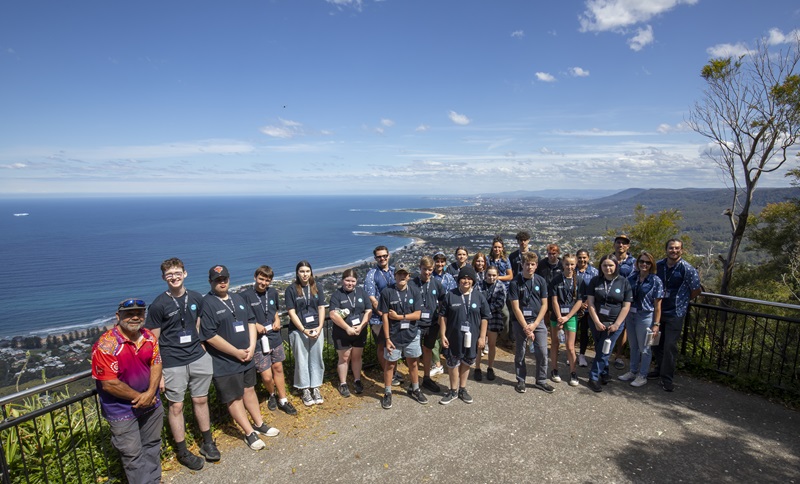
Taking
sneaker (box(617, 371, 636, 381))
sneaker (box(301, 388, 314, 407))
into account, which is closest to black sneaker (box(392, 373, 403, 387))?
sneaker (box(301, 388, 314, 407))

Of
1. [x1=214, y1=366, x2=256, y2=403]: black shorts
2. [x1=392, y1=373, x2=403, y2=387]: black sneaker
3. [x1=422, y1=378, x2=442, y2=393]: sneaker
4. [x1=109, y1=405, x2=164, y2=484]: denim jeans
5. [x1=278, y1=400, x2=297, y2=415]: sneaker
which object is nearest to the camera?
[x1=109, y1=405, x2=164, y2=484]: denim jeans

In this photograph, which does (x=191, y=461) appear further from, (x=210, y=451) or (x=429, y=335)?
(x=429, y=335)

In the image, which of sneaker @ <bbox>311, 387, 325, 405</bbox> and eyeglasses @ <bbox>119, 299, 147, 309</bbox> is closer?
eyeglasses @ <bbox>119, 299, 147, 309</bbox>

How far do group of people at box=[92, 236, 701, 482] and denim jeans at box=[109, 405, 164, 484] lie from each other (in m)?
0.31

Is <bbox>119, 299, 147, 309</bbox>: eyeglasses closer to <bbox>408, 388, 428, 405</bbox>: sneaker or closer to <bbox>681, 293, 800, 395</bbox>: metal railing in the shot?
<bbox>408, 388, 428, 405</bbox>: sneaker

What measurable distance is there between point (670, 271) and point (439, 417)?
3.86m

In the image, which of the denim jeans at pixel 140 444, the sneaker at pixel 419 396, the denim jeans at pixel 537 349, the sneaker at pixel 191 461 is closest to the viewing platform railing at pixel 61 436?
the denim jeans at pixel 140 444

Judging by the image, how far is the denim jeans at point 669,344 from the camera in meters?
5.16

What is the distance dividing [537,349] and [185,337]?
440 centimetres

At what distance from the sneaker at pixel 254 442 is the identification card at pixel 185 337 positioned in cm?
126

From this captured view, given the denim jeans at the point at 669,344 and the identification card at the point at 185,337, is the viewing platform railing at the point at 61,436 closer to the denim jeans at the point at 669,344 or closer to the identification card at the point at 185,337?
the identification card at the point at 185,337

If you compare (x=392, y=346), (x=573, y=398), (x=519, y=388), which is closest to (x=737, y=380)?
(x=573, y=398)

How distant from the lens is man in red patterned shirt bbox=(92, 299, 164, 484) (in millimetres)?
3004

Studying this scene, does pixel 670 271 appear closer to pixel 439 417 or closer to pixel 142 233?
pixel 439 417
